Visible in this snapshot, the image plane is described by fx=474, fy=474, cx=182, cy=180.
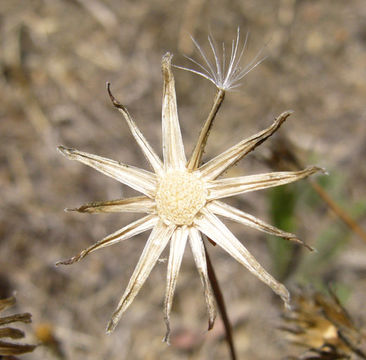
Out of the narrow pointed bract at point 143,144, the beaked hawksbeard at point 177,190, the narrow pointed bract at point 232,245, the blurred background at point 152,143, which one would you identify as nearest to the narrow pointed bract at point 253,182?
the beaked hawksbeard at point 177,190

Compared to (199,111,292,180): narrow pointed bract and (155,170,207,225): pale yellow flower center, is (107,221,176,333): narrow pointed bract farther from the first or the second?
(199,111,292,180): narrow pointed bract

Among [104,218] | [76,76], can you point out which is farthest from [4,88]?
[104,218]

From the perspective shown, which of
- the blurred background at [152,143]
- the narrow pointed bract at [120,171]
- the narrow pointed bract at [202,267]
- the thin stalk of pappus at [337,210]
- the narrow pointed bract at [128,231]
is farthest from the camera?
the blurred background at [152,143]

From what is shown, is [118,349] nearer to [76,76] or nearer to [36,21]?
[76,76]

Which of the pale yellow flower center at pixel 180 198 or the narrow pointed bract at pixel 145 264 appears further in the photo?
the pale yellow flower center at pixel 180 198

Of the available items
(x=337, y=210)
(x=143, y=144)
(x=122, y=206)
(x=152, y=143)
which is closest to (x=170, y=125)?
(x=143, y=144)

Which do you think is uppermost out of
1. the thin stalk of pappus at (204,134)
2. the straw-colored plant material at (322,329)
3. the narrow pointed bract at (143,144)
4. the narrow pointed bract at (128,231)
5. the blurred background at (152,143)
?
the blurred background at (152,143)

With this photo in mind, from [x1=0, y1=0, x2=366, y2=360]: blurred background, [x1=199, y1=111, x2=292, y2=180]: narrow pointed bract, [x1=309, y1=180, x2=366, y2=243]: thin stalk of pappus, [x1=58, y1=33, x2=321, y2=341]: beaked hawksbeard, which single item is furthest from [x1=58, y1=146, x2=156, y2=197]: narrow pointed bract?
[x1=0, y1=0, x2=366, y2=360]: blurred background

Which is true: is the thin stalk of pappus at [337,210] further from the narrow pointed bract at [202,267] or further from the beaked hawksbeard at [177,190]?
the narrow pointed bract at [202,267]
